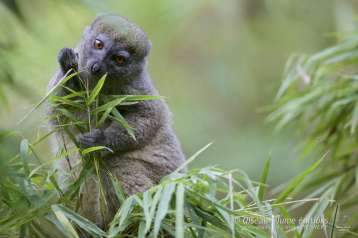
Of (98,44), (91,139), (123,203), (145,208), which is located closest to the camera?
(145,208)

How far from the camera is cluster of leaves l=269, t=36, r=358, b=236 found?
504 cm

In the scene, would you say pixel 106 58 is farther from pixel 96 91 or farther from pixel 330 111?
pixel 330 111

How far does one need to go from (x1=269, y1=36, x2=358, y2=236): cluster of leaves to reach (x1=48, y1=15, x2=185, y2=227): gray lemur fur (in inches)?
39.2

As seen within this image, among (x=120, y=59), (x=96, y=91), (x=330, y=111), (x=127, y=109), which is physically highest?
(x=120, y=59)

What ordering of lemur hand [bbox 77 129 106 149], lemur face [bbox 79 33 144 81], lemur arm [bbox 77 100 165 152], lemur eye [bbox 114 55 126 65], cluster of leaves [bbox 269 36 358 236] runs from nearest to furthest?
1. lemur hand [bbox 77 129 106 149]
2. lemur arm [bbox 77 100 165 152]
3. lemur face [bbox 79 33 144 81]
4. lemur eye [bbox 114 55 126 65]
5. cluster of leaves [bbox 269 36 358 236]

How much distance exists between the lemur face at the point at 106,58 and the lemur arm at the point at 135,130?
0.23 m

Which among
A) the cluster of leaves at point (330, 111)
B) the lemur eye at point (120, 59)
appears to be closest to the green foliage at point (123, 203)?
the lemur eye at point (120, 59)

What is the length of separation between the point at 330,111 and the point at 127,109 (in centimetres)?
Answer: 151

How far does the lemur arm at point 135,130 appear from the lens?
4.09 m

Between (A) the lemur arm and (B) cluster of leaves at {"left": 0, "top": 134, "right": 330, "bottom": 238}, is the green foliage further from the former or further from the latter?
(A) the lemur arm

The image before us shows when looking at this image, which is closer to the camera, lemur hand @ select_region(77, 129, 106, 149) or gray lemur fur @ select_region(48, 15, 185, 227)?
lemur hand @ select_region(77, 129, 106, 149)

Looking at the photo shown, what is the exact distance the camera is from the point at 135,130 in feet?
14.0

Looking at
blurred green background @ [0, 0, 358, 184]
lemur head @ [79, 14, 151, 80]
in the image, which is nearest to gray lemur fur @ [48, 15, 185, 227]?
lemur head @ [79, 14, 151, 80]

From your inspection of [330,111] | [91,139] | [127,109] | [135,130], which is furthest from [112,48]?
[330,111]
